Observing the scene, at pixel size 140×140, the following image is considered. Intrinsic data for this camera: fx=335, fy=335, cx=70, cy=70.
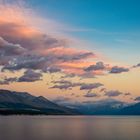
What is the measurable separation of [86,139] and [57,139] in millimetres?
11401

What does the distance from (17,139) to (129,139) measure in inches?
1590

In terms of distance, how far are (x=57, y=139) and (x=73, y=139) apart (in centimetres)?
621

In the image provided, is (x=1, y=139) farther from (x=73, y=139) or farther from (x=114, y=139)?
(x=114, y=139)

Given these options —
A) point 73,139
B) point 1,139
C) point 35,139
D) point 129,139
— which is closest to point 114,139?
point 129,139

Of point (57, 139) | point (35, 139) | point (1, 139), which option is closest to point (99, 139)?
point (57, 139)

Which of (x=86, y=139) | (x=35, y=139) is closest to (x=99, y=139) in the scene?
(x=86, y=139)

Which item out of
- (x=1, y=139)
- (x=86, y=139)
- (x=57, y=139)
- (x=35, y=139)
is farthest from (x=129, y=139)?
(x=1, y=139)

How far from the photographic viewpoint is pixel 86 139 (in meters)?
126

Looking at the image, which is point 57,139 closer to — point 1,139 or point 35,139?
point 35,139

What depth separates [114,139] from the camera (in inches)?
4806

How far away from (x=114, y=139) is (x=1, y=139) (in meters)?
40.4

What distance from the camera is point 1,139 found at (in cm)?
11681

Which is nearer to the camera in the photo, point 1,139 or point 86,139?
point 1,139

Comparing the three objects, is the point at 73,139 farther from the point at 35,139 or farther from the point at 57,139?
the point at 35,139
